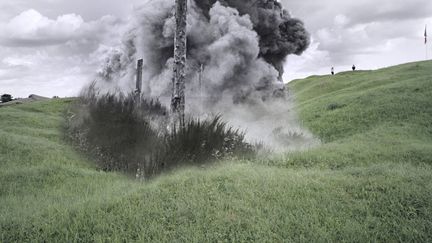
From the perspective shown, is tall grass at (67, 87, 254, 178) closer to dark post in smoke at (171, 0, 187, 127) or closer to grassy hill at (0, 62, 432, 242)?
grassy hill at (0, 62, 432, 242)

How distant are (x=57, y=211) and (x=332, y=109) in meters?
18.6

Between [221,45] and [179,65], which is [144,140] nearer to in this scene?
[179,65]

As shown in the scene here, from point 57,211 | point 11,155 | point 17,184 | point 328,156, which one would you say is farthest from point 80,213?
point 328,156

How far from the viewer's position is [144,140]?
35.5 feet

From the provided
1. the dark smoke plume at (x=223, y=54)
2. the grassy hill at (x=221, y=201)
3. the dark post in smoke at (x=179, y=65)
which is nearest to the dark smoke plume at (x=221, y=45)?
the dark smoke plume at (x=223, y=54)

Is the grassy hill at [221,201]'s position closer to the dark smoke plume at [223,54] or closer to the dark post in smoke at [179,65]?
the dark post in smoke at [179,65]

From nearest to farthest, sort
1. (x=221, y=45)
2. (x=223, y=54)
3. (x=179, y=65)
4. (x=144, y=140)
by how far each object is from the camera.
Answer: (x=144, y=140), (x=179, y=65), (x=221, y=45), (x=223, y=54)

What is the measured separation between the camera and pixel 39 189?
774cm

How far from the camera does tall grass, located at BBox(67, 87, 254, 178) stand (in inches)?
340

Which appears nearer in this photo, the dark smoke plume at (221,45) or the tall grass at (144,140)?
the tall grass at (144,140)

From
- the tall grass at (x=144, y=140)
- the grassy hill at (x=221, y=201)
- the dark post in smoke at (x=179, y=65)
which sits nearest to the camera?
the grassy hill at (x=221, y=201)

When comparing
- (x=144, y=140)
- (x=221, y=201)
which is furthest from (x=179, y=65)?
(x=221, y=201)

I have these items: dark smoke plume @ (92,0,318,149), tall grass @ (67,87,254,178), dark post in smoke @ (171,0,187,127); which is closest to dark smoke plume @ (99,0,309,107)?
dark smoke plume @ (92,0,318,149)

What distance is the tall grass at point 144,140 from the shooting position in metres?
8.63
